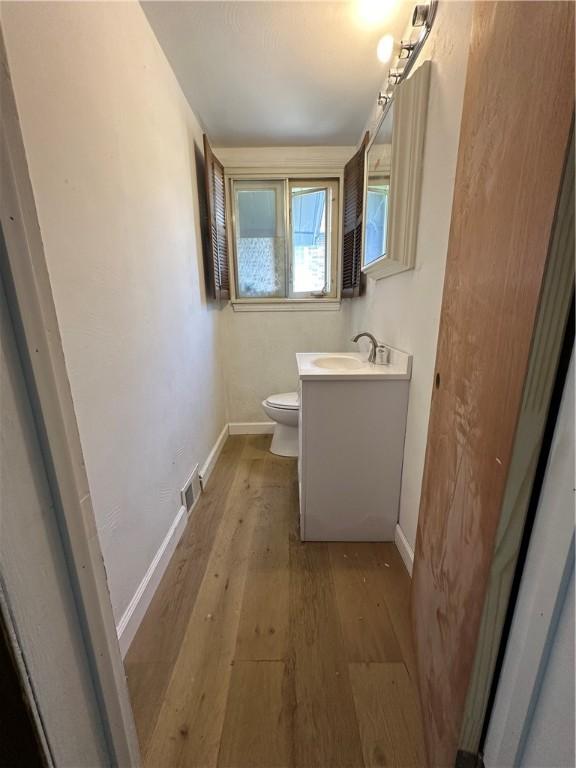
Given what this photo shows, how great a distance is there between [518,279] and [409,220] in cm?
89

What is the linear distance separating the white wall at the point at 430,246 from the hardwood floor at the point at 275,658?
40 centimetres

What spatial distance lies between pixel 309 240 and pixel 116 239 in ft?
6.15

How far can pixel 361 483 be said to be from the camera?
1505mm

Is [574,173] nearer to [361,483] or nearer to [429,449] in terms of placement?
[429,449]

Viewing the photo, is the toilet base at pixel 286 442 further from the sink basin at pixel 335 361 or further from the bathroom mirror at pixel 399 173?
the bathroom mirror at pixel 399 173

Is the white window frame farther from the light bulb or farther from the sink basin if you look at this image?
the light bulb

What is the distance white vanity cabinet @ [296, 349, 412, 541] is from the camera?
4.58 feet

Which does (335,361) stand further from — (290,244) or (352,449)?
(290,244)

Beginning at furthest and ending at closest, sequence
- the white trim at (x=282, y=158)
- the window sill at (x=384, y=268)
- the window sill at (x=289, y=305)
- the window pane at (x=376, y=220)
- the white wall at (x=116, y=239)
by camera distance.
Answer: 1. the window sill at (x=289, y=305)
2. the white trim at (x=282, y=158)
3. the window pane at (x=376, y=220)
4. the window sill at (x=384, y=268)
5. the white wall at (x=116, y=239)

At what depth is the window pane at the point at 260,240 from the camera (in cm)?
251

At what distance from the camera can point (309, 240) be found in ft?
8.54

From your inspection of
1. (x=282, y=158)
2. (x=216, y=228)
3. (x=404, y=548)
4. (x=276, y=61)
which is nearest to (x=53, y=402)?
(x=404, y=548)

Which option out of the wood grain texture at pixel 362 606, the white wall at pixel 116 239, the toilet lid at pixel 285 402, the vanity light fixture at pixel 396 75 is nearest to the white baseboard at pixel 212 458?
the white wall at pixel 116 239

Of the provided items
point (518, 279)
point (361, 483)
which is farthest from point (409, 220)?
point (361, 483)
